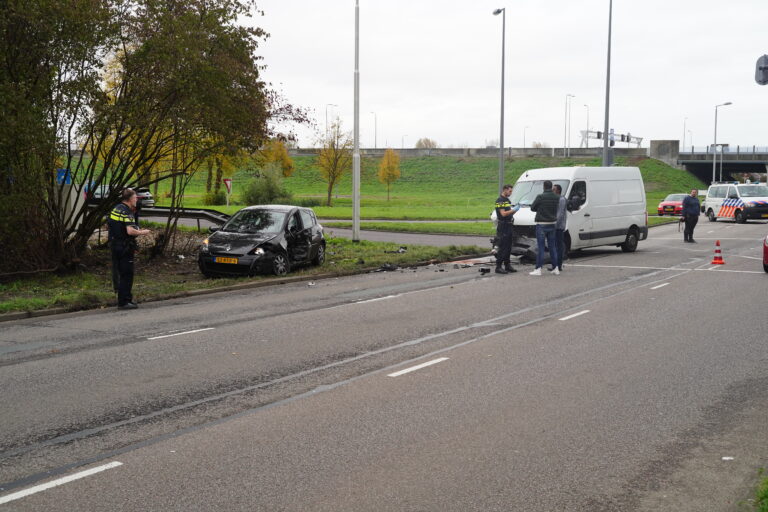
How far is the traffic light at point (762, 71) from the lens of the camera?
1202 cm

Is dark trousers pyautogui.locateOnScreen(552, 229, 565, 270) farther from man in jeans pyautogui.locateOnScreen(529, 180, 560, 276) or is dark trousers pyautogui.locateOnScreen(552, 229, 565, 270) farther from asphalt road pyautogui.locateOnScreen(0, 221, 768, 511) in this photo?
asphalt road pyautogui.locateOnScreen(0, 221, 768, 511)

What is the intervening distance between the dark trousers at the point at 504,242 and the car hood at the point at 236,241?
4.82m

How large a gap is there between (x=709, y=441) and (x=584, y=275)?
34.6ft

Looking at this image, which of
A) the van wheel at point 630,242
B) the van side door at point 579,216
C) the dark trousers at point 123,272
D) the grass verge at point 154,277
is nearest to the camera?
the dark trousers at point 123,272

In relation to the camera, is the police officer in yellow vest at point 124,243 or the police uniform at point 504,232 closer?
the police officer in yellow vest at point 124,243

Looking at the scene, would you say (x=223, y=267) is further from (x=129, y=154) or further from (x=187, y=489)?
(x=187, y=489)

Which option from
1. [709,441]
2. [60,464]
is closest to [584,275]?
[709,441]

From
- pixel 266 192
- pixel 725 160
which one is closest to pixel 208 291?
pixel 266 192

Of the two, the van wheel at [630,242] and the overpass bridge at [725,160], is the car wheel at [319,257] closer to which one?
the van wheel at [630,242]

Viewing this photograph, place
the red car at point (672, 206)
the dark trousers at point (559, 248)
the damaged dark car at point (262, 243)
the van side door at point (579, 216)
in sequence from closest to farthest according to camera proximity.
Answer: the damaged dark car at point (262, 243) < the dark trousers at point (559, 248) < the van side door at point (579, 216) < the red car at point (672, 206)

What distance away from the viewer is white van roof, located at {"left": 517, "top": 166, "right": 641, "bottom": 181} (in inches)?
748

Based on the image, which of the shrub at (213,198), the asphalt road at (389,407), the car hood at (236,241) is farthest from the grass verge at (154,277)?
the shrub at (213,198)

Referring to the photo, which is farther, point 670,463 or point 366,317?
point 366,317

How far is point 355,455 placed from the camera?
4898 mm
